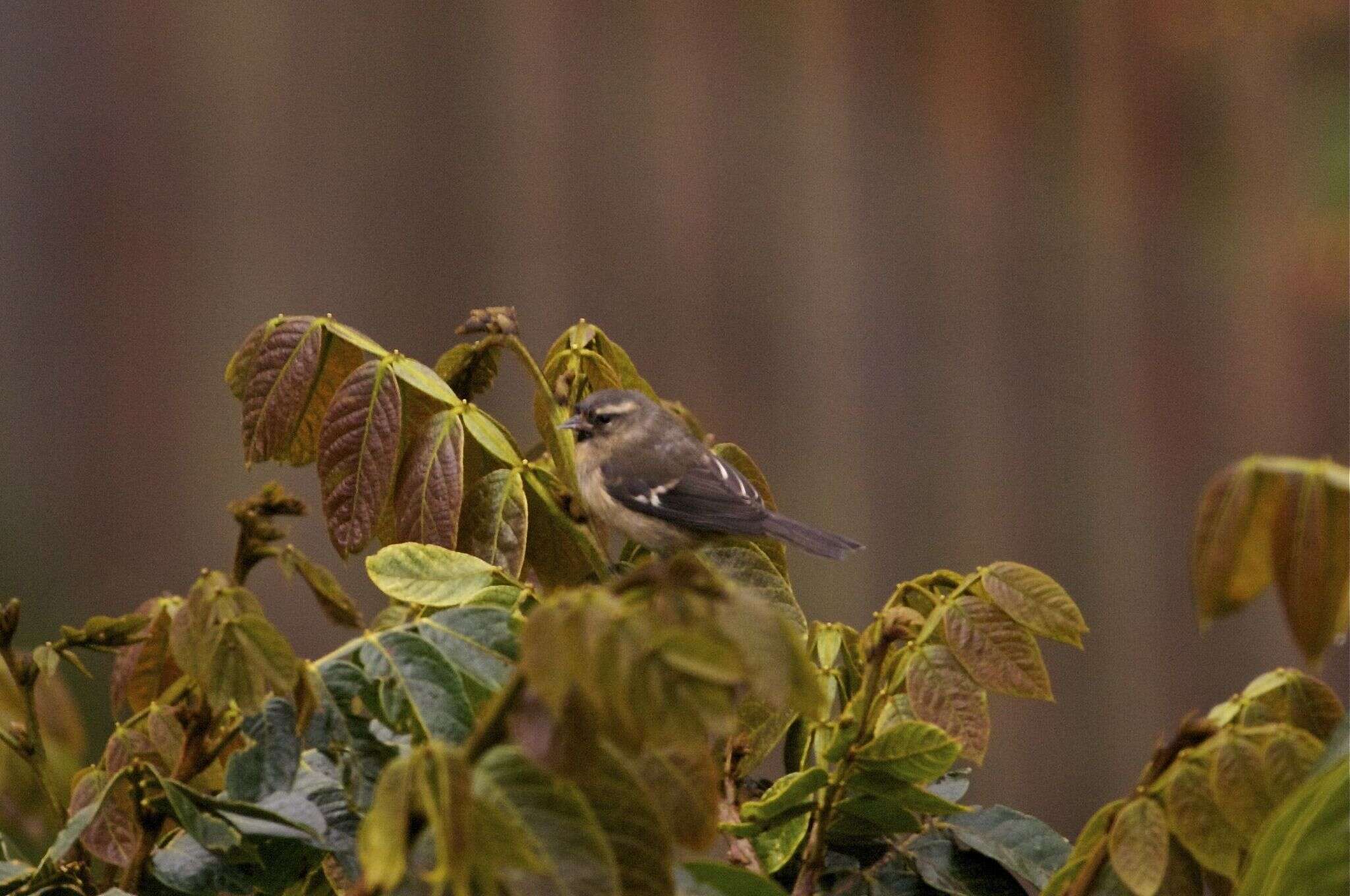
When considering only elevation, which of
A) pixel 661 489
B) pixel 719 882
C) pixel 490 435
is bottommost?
pixel 661 489

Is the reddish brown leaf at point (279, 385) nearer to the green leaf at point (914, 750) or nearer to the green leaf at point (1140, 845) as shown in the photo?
the green leaf at point (914, 750)

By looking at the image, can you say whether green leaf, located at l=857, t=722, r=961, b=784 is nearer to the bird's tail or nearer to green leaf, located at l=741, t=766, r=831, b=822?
green leaf, located at l=741, t=766, r=831, b=822

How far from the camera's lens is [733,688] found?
431 millimetres

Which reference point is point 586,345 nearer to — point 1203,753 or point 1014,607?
point 1014,607

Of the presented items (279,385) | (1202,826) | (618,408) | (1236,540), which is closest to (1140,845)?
(1202,826)

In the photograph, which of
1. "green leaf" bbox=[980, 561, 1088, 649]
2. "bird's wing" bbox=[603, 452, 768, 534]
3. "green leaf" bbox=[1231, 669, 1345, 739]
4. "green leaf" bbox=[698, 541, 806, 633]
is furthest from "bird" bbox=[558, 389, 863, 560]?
"green leaf" bbox=[1231, 669, 1345, 739]

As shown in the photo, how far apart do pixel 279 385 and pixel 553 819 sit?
49cm

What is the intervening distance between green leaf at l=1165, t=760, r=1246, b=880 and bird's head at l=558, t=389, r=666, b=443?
63 cm

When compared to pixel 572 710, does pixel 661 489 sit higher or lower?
lower

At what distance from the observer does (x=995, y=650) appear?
2.30ft

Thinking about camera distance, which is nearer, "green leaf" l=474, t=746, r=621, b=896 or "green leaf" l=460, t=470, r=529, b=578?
"green leaf" l=474, t=746, r=621, b=896

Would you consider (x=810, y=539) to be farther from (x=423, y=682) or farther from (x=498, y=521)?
(x=423, y=682)

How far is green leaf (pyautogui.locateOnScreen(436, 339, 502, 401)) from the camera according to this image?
0.92 m

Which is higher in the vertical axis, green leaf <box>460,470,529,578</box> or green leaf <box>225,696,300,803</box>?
green leaf <box>460,470,529,578</box>
